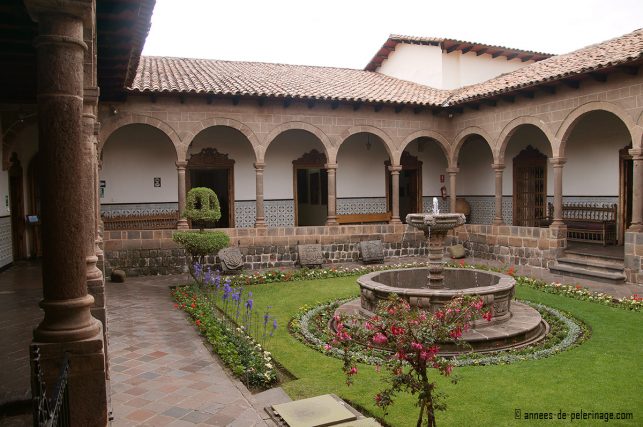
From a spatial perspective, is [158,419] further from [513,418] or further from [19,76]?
[19,76]

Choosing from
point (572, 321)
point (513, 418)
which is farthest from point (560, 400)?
point (572, 321)

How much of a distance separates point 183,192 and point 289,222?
4.05 metres

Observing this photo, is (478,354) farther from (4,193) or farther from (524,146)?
(524,146)

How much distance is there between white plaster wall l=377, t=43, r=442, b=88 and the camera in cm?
1930

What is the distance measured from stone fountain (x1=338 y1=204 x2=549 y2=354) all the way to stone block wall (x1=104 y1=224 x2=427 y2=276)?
5.62 m

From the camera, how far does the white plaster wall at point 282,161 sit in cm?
1664

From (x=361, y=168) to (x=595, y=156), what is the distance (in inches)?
282

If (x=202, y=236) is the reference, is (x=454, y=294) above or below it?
below

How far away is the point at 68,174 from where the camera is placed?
132 inches

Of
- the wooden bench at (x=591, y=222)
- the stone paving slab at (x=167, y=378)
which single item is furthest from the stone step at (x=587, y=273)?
the stone paving slab at (x=167, y=378)

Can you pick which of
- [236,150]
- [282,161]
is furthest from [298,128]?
[236,150]

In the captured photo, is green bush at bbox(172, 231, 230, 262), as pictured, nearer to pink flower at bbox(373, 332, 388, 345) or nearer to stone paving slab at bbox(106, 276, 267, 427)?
stone paving slab at bbox(106, 276, 267, 427)

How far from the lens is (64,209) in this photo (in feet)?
11.0

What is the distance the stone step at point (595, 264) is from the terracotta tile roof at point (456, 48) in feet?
32.4
